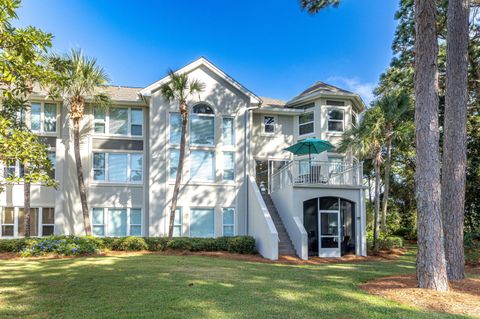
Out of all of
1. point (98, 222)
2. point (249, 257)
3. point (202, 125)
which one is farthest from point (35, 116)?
point (249, 257)

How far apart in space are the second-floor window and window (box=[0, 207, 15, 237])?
19.2ft

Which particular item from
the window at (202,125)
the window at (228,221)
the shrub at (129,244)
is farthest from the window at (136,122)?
the window at (228,221)

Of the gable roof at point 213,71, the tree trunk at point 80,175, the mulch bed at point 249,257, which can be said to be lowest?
the mulch bed at point 249,257

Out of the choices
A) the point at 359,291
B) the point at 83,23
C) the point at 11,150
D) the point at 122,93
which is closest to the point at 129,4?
the point at 83,23

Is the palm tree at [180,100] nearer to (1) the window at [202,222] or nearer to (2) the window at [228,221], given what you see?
(1) the window at [202,222]

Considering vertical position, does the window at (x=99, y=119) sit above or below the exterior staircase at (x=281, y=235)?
above

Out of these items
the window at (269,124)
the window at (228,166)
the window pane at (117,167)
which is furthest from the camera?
the window at (269,124)

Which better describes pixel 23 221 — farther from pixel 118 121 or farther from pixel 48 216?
pixel 118 121

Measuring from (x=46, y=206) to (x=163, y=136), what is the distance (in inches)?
273

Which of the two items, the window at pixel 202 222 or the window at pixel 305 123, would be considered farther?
the window at pixel 305 123

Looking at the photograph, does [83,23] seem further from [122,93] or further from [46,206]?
[46,206]

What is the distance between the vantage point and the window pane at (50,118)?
19781 millimetres

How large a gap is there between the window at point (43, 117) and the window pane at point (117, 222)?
17.6ft

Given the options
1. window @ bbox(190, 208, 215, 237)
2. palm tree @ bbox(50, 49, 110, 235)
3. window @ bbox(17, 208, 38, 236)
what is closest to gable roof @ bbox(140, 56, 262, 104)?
palm tree @ bbox(50, 49, 110, 235)
